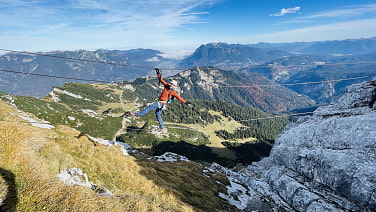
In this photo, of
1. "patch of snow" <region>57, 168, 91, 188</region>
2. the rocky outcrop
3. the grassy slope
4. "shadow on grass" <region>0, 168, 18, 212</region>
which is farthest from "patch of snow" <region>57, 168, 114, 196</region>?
the rocky outcrop

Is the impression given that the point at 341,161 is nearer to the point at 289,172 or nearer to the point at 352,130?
the point at 352,130

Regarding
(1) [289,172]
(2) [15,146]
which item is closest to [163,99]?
(2) [15,146]

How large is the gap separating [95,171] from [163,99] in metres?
11.7

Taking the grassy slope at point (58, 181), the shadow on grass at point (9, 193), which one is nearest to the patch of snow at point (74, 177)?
the grassy slope at point (58, 181)

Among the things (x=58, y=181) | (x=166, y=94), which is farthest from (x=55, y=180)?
(x=166, y=94)

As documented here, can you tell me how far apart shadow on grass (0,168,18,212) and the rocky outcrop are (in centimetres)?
3343

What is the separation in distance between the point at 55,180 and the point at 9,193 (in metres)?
2.67

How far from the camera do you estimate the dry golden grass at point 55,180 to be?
34.0 ft

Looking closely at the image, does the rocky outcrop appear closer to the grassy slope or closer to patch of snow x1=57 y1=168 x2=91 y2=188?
the grassy slope

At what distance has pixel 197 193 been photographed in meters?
28.4

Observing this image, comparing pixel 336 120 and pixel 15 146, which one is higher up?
pixel 15 146

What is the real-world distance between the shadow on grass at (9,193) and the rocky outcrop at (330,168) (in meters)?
33.4

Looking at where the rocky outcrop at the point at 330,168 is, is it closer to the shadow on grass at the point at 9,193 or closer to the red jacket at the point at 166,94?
the red jacket at the point at 166,94

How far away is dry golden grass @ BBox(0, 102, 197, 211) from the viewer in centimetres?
1038
